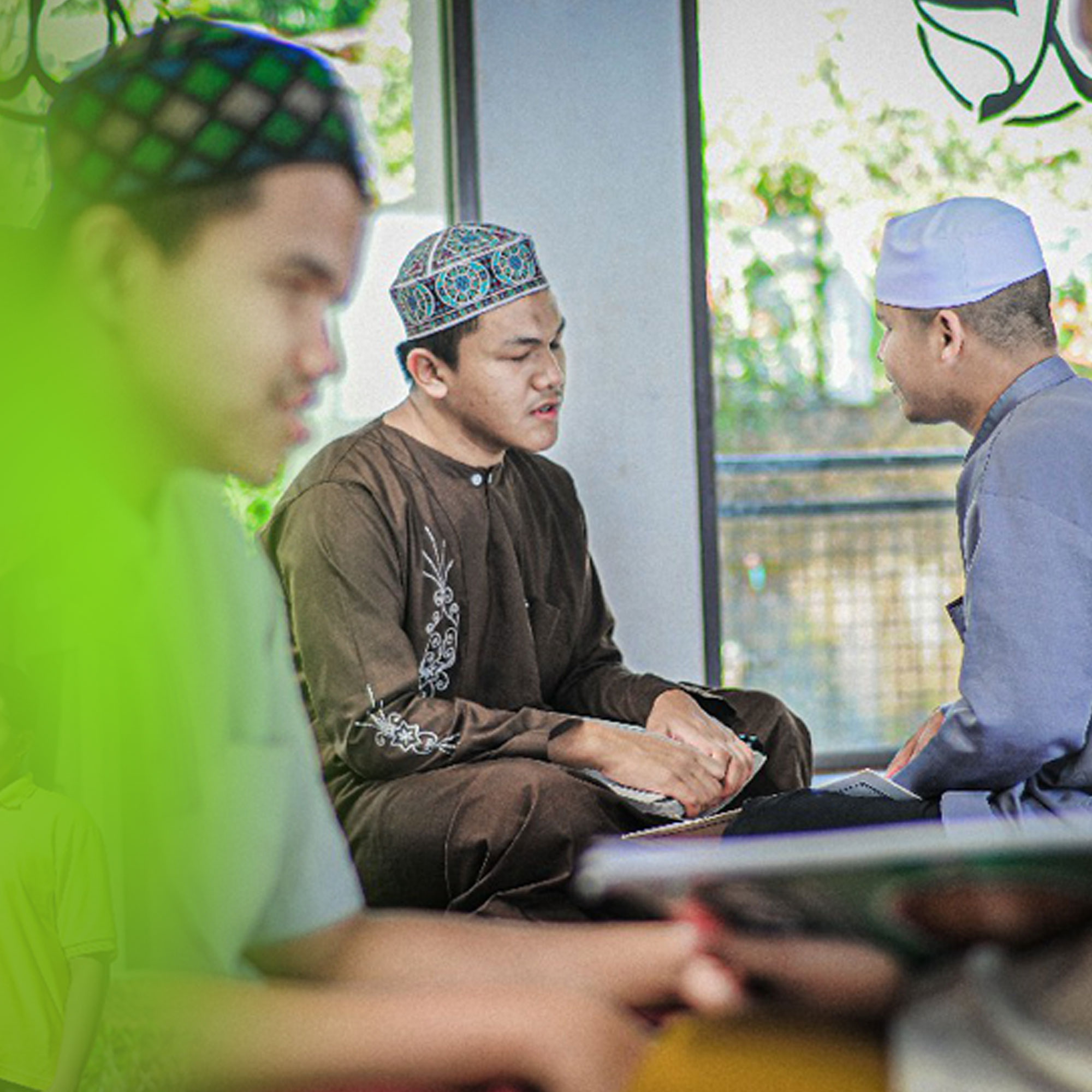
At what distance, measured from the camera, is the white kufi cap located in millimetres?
2438

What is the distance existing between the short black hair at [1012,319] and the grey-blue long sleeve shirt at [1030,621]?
8.5 inches

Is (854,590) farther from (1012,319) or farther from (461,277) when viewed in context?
(1012,319)

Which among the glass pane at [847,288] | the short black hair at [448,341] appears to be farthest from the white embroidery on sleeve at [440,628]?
the glass pane at [847,288]

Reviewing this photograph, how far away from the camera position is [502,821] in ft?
8.46

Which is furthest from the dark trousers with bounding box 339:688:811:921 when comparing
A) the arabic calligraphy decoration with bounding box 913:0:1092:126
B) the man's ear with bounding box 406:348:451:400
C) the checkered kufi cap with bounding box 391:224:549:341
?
the arabic calligraphy decoration with bounding box 913:0:1092:126

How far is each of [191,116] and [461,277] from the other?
2162mm

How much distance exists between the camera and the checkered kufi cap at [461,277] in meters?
3.03

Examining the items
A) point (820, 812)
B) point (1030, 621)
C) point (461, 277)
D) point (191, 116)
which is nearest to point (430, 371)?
point (461, 277)

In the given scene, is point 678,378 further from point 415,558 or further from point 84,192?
point 84,192

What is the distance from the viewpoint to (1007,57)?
440cm

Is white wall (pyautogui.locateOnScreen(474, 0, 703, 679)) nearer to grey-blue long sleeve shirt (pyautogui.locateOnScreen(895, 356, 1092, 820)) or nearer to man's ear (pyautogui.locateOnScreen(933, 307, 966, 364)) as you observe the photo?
man's ear (pyautogui.locateOnScreen(933, 307, 966, 364))

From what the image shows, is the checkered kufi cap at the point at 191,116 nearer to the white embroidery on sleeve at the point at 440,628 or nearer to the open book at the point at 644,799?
the open book at the point at 644,799

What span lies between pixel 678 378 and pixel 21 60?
3.43m

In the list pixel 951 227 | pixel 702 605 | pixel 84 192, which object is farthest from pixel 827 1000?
pixel 702 605
